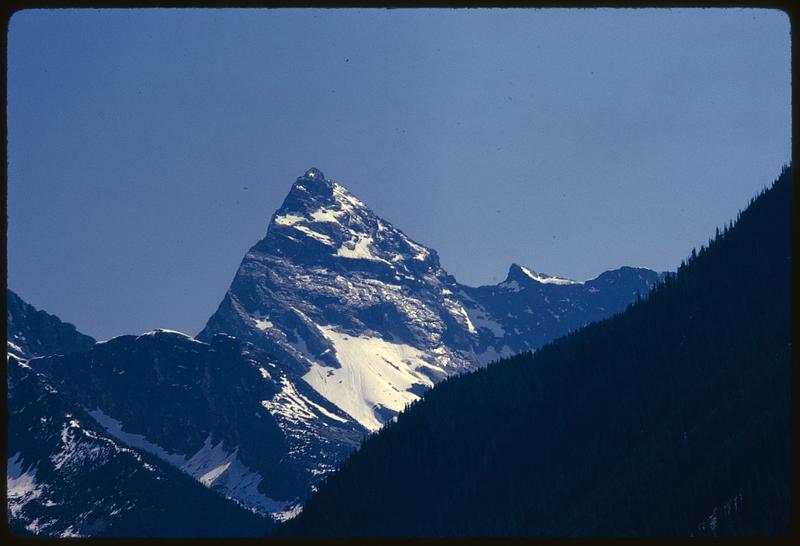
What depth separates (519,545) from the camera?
826 inches

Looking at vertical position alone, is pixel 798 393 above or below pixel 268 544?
above

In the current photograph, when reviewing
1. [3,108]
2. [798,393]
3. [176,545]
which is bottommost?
[176,545]

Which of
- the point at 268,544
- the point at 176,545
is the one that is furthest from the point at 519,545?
the point at 176,545

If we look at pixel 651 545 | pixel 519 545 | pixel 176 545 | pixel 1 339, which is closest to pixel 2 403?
pixel 1 339

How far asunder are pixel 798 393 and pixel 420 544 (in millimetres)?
6364

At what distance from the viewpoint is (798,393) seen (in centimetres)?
2259
